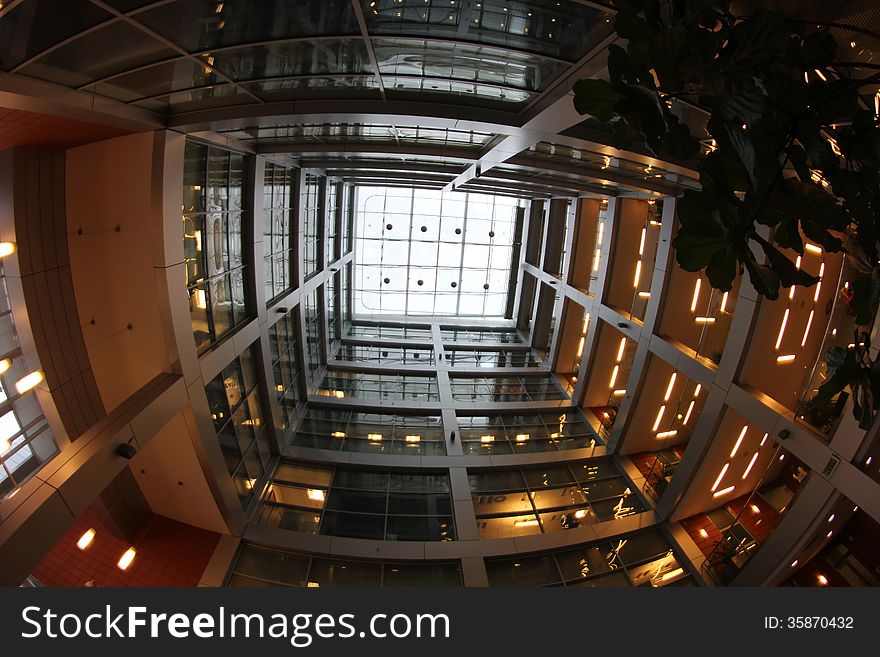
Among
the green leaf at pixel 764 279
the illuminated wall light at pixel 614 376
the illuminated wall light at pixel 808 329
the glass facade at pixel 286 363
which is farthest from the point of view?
the illuminated wall light at pixel 614 376

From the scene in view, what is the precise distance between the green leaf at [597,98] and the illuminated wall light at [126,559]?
1185 cm

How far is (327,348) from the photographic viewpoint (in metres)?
19.5

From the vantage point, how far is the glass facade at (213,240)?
8531mm

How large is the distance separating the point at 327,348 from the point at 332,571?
10736 mm

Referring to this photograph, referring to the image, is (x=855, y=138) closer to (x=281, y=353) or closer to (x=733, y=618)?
(x=733, y=618)

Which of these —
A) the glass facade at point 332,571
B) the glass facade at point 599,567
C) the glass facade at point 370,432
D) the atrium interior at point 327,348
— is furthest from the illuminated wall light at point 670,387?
the glass facade at point 332,571

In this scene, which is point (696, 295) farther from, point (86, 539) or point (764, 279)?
point (86, 539)

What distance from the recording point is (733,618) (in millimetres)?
2543

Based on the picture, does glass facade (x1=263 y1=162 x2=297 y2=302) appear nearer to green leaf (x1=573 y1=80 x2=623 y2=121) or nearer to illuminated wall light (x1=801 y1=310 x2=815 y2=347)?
green leaf (x1=573 y1=80 x2=623 y2=121)

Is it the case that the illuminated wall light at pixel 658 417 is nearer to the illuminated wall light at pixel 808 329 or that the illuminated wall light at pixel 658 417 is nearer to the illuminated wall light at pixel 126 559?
the illuminated wall light at pixel 808 329

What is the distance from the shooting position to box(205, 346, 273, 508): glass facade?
992 centimetres

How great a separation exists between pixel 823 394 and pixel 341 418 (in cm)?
1603

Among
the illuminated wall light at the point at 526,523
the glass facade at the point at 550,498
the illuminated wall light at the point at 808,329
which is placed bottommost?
the illuminated wall light at the point at 526,523

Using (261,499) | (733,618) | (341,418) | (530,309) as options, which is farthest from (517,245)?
(733,618)
